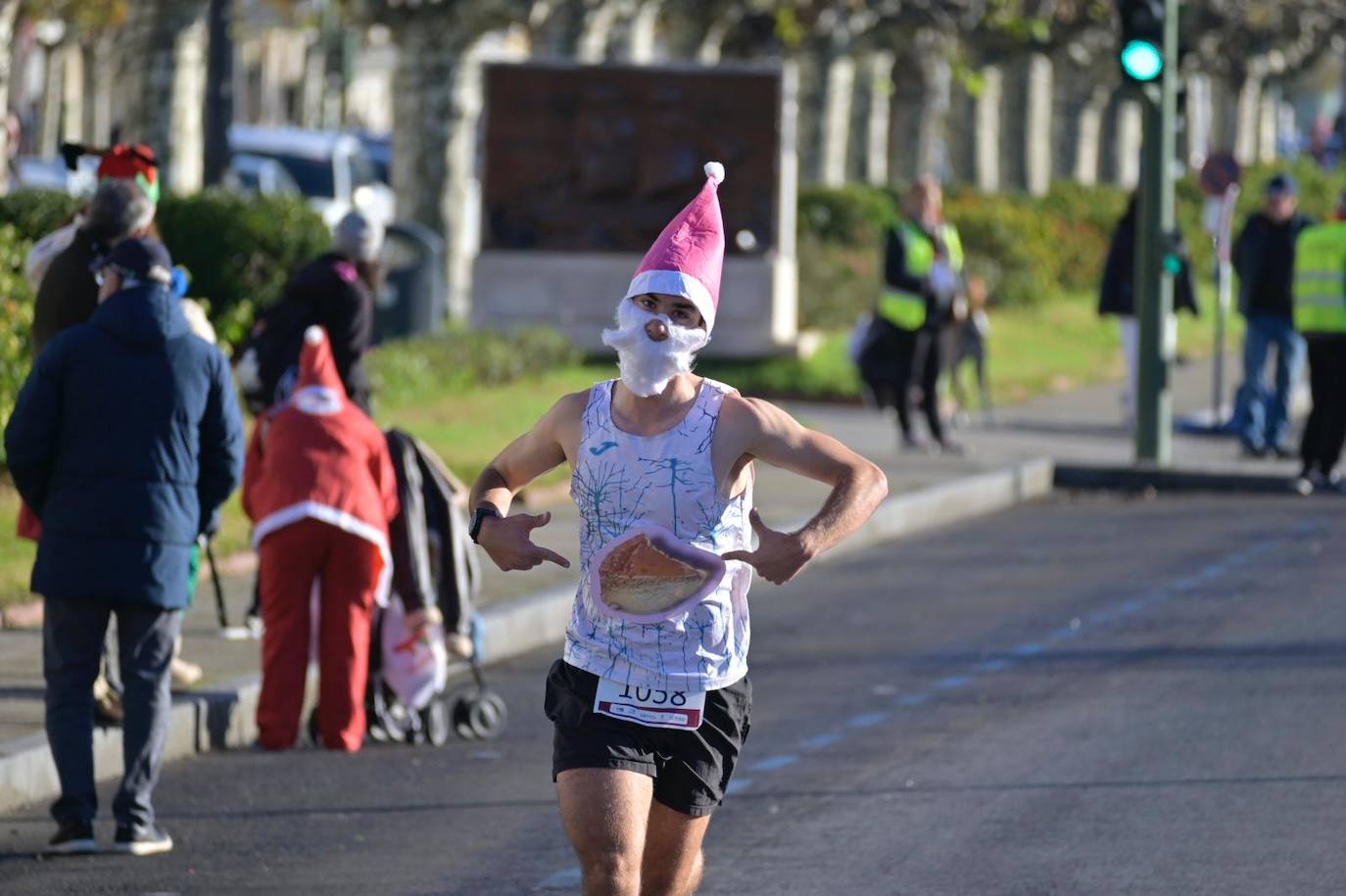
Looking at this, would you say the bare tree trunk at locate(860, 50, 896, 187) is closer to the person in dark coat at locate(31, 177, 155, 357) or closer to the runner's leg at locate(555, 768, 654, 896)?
the person in dark coat at locate(31, 177, 155, 357)

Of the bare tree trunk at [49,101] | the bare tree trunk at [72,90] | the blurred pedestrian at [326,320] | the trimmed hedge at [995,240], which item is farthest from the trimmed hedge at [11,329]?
the bare tree trunk at [72,90]

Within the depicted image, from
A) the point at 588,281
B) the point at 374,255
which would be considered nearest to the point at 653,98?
the point at 588,281

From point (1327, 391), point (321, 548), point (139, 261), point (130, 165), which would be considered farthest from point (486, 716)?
point (1327, 391)

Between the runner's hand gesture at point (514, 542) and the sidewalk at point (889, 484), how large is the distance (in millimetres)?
3119

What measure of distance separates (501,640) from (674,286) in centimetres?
582

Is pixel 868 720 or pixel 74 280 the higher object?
pixel 74 280

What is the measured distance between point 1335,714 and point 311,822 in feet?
12.2

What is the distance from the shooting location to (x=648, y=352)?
17.0 feet

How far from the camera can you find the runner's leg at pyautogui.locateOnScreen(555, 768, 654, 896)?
5.05 metres

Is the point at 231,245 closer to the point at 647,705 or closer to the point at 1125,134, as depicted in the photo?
the point at 647,705

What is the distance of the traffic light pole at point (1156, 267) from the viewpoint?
17141 mm

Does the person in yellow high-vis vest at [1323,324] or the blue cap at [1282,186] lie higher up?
the blue cap at [1282,186]

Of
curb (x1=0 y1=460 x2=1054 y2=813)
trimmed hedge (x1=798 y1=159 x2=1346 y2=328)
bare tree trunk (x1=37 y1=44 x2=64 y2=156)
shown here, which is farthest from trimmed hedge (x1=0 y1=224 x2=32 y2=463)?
bare tree trunk (x1=37 y1=44 x2=64 y2=156)

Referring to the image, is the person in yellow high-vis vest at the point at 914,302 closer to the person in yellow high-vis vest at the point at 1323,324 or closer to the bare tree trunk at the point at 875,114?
the person in yellow high-vis vest at the point at 1323,324
